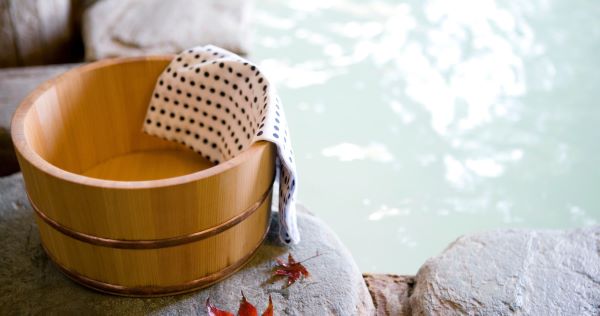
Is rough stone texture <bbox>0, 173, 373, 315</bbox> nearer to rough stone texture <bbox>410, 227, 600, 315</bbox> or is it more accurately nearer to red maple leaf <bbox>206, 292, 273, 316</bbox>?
red maple leaf <bbox>206, 292, 273, 316</bbox>

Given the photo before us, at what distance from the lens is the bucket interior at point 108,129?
2.06 metres

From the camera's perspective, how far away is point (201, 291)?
182 cm

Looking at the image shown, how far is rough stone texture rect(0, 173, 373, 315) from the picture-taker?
1749mm

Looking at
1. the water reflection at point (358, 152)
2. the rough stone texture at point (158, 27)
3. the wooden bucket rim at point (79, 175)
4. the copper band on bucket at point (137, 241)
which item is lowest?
the water reflection at point (358, 152)

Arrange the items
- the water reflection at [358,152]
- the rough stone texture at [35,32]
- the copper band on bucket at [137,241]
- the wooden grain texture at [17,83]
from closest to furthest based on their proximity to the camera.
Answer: the copper band on bucket at [137,241] → the wooden grain texture at [17,83] → the rough stone texture at [35,32] → the water reflection at [358,152]

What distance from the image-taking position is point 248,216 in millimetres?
1797

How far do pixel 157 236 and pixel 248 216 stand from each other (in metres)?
0.30

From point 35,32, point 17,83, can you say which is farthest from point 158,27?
point 17,83

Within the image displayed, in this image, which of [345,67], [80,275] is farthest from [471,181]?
[80,275]

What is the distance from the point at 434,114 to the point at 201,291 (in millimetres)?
2382

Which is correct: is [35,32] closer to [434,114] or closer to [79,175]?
[79,175]

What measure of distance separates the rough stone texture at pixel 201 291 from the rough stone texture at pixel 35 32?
116 centimetres

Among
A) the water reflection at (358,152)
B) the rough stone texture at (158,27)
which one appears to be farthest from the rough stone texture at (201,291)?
the water reflection at (358,152)

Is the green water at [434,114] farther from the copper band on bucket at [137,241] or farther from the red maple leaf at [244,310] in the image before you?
the copper band on bucket at [137,241]
